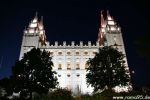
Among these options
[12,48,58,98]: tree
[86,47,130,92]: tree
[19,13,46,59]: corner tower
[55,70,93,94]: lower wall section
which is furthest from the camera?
[19,13,46,59]: corner tower

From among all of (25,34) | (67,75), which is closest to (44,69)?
(67,75)

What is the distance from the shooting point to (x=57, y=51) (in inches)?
2379

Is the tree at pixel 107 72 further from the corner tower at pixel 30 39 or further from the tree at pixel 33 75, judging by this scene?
the corner tower at pixel 30 39

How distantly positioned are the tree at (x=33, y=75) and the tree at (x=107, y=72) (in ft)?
26.2

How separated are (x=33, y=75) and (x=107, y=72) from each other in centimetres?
1353

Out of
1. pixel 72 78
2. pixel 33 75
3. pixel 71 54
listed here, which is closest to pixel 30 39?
pixel 71 54

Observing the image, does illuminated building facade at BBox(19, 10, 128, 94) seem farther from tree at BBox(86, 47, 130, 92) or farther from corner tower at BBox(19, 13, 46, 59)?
tree at BBox(86, 47, 130, 92)

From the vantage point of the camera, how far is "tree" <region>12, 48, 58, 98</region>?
29.3 meters

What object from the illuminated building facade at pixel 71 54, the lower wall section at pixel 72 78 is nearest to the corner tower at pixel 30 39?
the illuminated building facade at pixel 71 54

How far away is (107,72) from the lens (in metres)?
32.4

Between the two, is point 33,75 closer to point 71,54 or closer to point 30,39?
Answer: point 71,54

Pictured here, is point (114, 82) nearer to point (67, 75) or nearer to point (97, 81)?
point (97, 81)

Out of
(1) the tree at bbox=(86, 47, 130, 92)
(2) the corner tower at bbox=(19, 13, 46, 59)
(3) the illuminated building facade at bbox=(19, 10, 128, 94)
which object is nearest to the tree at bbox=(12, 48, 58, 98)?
(1) the tree at bbox=(86, 47, 130, 92)

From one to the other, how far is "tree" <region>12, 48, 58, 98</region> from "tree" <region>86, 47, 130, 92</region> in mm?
7979
